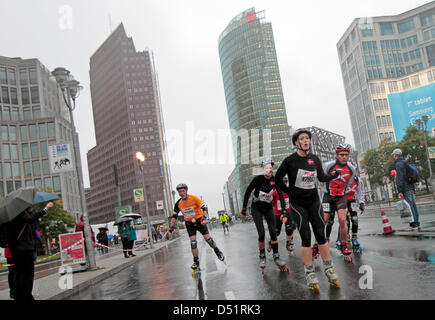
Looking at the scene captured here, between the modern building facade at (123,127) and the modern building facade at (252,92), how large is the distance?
33.7 metres

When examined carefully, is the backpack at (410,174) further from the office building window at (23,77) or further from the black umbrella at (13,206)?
the office building window at (23,77)

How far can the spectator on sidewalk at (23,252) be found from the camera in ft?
19.7

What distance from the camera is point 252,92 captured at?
150m

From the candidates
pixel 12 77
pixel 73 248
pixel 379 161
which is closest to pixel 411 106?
pixel 379 161

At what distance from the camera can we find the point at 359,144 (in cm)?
10481

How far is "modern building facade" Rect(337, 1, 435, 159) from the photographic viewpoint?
94312 millimetres

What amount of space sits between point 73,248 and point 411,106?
2587 inches

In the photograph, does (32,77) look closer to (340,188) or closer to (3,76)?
(3,76)

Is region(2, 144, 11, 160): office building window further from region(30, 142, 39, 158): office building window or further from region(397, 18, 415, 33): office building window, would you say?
region(397, 18, 415, 33): office building window

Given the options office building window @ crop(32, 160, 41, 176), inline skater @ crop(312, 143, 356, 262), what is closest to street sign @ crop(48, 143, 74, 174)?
inline skater @ crop(312, 143, 356, 262)

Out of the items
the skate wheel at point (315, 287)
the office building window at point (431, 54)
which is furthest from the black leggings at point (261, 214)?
the office building window at point (431, 54)

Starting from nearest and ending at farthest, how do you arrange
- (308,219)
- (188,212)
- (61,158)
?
(308,219) < (188,212) < (61,158)

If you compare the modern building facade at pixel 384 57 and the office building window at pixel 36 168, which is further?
the modern building facade at pixel 384 57

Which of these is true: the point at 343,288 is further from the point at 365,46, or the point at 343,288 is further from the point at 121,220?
the point at 365,46
